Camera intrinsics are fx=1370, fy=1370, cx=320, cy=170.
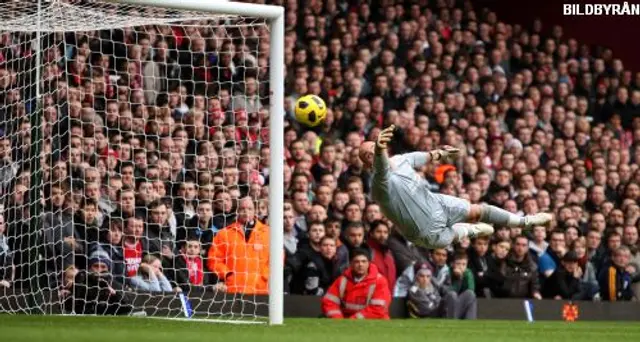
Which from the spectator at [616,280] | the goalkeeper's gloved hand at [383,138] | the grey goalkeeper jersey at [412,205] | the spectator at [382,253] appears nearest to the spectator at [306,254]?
the spectator at [382,253]

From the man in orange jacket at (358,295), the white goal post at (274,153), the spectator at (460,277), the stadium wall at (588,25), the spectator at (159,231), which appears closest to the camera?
the white goal post at (274,153)

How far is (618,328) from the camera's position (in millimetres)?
12648

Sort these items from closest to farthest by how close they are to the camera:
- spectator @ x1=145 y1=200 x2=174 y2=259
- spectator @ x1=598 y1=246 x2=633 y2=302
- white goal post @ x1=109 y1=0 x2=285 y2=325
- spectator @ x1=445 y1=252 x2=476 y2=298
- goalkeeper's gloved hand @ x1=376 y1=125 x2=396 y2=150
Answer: goalkeeper's gloved hand @ x1=376 y1=125 x2=396 y2=150, white goal post @ x1=109 y1=0 x2=285 y2=325, spectator @ x1=145 y1=200 x2=174 y2=259, spectator @ x1=445 y1=252 x2=476 y2=298, spectator @ x1=598 y1=246 x2=633 y2=302

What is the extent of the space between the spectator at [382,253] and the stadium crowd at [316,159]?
2 centimetres

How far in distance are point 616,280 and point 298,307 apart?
4.23 m

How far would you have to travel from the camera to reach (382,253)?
47.4ft

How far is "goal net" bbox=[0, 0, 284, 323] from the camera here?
489 inches

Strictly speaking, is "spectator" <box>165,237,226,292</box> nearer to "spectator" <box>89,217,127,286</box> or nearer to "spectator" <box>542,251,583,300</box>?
"spectator" <box>89,217,127,286</box>

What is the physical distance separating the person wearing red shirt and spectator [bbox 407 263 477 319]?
2945 millimetres

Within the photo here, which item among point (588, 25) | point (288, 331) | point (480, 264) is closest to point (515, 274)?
point (480, 264)

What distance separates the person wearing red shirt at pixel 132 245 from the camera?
42.4 feet

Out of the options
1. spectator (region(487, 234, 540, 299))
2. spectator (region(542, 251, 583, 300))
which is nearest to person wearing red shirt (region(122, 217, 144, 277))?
spectator (region(487, 234, 540, 299))

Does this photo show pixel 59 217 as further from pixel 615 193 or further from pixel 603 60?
pixel 603 60

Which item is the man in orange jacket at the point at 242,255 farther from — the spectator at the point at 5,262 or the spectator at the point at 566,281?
the spectator at the point at 566,281
